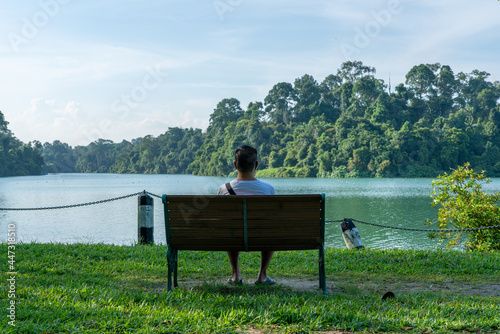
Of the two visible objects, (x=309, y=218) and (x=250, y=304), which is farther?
(x=309, y=218)

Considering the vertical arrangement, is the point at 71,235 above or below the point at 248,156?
below

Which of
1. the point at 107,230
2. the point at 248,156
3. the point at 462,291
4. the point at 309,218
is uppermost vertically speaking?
the point at 248,156

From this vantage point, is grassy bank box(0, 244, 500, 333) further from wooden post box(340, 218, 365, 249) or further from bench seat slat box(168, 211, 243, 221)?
wooden post box(340, 218, 365, 249)

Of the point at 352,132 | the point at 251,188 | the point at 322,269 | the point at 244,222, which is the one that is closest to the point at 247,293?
the point at 244,222

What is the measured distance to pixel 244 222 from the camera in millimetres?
4512

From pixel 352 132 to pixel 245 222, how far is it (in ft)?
307

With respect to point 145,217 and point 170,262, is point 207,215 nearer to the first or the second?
point 170,262

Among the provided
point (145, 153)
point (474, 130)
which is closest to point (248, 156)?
point (474, 130)

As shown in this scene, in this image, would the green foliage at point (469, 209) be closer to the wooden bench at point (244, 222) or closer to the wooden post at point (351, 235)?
the wooden post at point (351, 235)

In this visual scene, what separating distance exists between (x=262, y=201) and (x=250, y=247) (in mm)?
506

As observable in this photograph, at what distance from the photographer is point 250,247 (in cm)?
460

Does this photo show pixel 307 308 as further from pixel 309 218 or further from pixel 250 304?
pixel 309 218

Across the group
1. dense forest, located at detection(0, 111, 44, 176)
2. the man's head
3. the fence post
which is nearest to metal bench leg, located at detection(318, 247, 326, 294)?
the man's head

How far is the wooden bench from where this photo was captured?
4430mm
